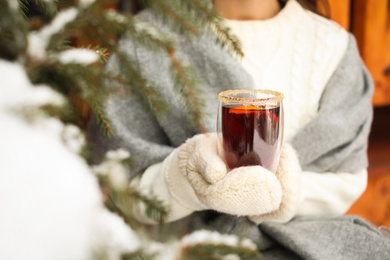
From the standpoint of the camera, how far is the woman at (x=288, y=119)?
27.9 inches

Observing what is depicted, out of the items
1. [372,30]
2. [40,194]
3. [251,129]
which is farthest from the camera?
[372,30]

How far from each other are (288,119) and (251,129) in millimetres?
434

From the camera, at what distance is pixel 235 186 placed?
48cm

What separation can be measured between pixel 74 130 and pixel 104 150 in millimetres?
598

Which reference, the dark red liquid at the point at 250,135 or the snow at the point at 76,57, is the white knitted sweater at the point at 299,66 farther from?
the snow at the point at 76,57

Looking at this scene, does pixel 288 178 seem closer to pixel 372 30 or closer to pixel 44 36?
pixel 44 36

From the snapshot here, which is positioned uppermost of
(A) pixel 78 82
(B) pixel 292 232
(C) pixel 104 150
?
(A) pixel 78 82

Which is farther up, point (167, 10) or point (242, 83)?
point (167, 10)

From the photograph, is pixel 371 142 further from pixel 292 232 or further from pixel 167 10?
pixel 167 10

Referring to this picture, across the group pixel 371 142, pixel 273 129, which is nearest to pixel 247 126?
pixel 273 129

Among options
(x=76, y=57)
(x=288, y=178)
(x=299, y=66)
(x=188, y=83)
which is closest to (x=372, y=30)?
(x=299, y=66)

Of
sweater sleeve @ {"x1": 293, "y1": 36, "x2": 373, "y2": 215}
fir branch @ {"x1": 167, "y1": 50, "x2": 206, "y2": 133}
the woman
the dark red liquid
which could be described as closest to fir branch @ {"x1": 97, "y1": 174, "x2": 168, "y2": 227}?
fir branch @ {"x1": 167, "y1": 50, "x2": 206, "y2": 133}

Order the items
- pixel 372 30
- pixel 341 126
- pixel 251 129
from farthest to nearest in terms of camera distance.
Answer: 1. pixel 372 30
2. pixel 341 126
3. pixel 251 129

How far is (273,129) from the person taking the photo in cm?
49
